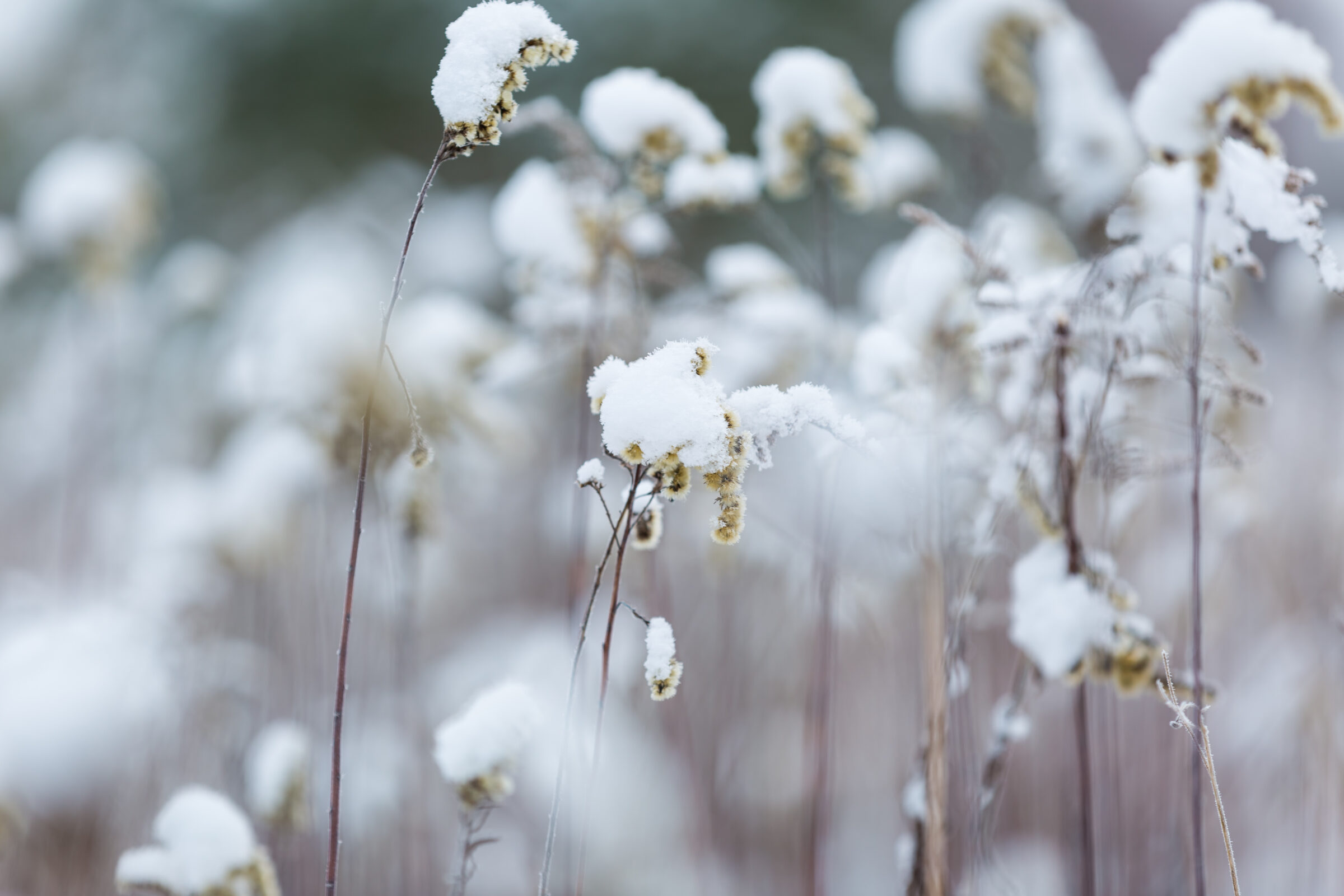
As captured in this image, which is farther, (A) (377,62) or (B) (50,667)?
(A) (377,62)

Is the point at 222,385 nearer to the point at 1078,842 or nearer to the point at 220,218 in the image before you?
the point at 1078,842

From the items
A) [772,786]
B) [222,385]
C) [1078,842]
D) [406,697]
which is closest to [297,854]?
[406,697]

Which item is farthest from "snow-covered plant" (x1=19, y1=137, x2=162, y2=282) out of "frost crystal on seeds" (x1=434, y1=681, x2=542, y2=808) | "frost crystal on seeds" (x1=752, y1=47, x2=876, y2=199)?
"frost crystal on seeds" (x1=434, y1=681, x2=542, y2=808)

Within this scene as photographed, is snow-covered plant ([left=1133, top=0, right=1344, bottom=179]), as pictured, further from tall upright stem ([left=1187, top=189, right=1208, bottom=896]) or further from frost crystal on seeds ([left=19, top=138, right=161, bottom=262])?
frost crystal on seeds ([left=19, top=138, right=161, bottom=262])

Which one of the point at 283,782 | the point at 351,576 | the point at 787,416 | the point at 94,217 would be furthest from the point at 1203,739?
the point at 94,217

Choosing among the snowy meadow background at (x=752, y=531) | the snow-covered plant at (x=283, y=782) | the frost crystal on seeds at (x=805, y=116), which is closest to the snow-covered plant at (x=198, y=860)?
the snowy meadow background at (x=752, y=531)

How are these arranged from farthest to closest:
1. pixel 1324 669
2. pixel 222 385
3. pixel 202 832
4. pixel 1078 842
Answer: pixel 222 385, pixel 1324 669, pixel 1078 842, pixel 202 832

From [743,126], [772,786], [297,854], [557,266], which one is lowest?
[297,854]

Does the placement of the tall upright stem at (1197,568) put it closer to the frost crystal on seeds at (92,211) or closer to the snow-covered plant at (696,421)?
the snow-covered plant at (696,421)
